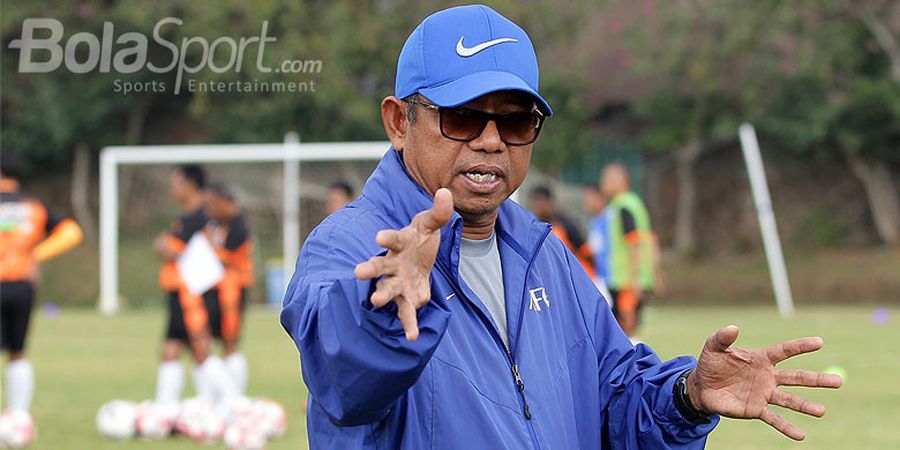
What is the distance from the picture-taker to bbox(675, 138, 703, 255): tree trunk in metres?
31.8

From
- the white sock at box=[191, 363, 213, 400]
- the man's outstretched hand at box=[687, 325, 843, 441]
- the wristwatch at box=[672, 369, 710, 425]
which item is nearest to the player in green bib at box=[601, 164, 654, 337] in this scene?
the white sock at box=[191, 363, 213, 400]

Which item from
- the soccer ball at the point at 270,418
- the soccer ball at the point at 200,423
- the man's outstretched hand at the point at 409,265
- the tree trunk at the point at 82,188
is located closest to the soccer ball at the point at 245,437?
the soccer ball at the point at 270,418

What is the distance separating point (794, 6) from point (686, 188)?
186 inches

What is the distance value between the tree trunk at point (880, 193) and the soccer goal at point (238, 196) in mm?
11061

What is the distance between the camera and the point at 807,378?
2936mm

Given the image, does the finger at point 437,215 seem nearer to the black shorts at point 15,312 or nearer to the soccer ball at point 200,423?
the soccer ball at point 200,423

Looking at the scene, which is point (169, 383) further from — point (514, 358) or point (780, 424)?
point (780, 424)

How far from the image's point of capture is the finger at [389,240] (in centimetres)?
235

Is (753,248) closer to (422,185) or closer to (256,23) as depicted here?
(256,23)

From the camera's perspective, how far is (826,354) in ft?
52.2

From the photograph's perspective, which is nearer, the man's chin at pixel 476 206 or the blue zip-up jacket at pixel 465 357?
the blue zip-up jacket at pixel 465 357

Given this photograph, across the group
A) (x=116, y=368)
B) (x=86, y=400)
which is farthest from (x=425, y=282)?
(x=116, y=368)

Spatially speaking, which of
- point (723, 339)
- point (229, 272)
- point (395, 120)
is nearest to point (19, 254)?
point (229, 272)

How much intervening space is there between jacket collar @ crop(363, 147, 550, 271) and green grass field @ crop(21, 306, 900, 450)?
669 centimetres
